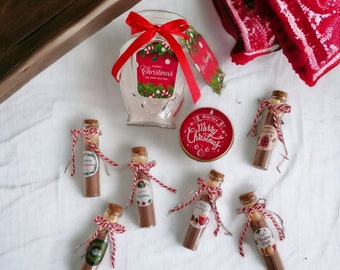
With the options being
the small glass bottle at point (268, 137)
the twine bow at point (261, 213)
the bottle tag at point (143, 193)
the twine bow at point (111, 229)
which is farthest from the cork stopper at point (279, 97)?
the twine bow at point (111, 229)

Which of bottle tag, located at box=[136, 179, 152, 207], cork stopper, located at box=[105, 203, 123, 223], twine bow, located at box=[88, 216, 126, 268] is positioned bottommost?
twine bow, located at box=[88, 216, 126, 268]

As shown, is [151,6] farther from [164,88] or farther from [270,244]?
[270,244]

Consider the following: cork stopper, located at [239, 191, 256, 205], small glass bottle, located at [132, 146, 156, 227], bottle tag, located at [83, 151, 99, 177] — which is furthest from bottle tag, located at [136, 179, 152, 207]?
cork stopper, located at [239, 191, 256, 205]

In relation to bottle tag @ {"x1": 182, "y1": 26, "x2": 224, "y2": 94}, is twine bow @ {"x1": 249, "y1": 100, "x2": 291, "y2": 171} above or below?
below

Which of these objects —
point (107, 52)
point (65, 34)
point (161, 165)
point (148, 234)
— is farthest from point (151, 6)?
point (148, 234)

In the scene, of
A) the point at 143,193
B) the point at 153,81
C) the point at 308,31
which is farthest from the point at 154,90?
the point at 308,31

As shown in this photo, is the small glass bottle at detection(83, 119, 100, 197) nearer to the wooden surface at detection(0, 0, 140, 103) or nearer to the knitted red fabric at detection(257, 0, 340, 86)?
the wooden surface at detection(0, 0, 140, 103)
